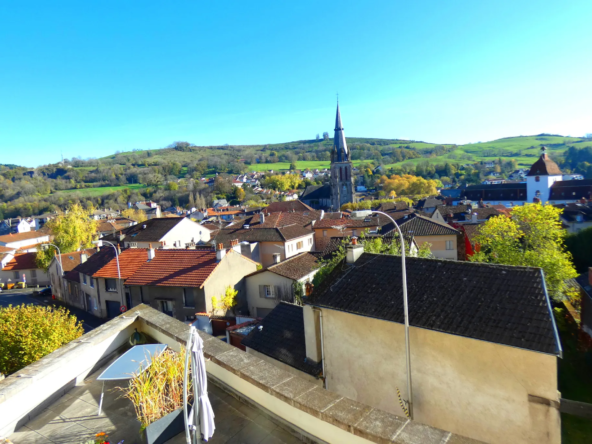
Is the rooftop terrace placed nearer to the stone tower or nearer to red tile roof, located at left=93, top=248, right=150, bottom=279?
red tile roof, located at left=93, top=248, right=150, bottom=279

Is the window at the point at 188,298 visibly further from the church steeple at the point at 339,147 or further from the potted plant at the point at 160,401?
the church steeple at the point at 339,147

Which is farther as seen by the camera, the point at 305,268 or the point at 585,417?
the point at 305,268

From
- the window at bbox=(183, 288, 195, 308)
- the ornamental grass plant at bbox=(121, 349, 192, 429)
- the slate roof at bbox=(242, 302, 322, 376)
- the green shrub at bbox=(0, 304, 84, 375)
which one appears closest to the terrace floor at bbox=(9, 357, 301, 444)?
the ornamental grass plant at bbox=(121, 349, 192, 429)

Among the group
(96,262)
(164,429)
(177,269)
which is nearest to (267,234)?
(177,269)

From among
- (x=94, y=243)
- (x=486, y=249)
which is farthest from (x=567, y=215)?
(x=94, y=243)

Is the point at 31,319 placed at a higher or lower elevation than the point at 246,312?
higher

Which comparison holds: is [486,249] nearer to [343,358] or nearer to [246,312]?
[246,312]

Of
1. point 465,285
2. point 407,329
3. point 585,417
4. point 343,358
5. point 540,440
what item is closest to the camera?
point 540,440

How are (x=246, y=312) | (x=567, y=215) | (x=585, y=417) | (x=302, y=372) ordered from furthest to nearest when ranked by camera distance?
(x=567, y=215) < (x=246, y=312) < (x=585, y=417) < (x=302, y=372)
